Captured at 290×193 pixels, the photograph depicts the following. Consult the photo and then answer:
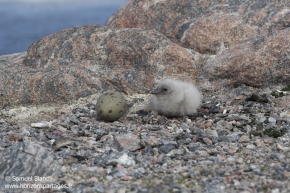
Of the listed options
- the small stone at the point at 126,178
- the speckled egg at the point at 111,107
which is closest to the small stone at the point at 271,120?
the speckled egg at the point at 111,107

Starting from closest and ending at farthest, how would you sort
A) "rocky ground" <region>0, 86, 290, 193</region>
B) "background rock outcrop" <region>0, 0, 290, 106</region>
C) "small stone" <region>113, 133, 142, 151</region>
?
"rocky ground" <region>0, 86, 290, 193</region> → "small stone" <region>113, 133, 142, 151</region> → "background rock outcrop" <region>0, 0, 290, 106</region>

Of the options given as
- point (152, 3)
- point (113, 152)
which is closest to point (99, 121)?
point (113, 152)

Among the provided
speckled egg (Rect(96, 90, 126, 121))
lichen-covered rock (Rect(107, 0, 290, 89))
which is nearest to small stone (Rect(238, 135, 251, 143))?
speckled egg (Rect(96, 90, 126, 121))

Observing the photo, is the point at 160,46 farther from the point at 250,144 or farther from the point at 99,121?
the point at 250,144

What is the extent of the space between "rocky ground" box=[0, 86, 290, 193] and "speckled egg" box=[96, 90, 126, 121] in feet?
0.42

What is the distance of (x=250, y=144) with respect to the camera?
6.23 meters

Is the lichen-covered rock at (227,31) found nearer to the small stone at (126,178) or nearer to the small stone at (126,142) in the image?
the small stone at (126,142)

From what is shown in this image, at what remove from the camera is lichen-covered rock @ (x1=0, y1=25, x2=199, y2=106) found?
916cm

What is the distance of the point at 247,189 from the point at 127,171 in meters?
1.41

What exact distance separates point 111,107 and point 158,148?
5.69 ft

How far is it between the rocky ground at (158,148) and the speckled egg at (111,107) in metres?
0.13

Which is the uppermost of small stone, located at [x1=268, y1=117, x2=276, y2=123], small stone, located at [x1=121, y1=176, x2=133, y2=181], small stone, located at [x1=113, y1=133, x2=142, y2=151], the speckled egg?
the speckled egg

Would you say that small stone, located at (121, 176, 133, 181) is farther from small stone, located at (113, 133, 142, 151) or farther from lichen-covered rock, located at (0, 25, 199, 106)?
lichen-covered rock, located at (0, 25, 199, 106)

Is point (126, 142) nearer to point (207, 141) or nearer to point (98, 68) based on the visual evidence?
point (207, 141)
